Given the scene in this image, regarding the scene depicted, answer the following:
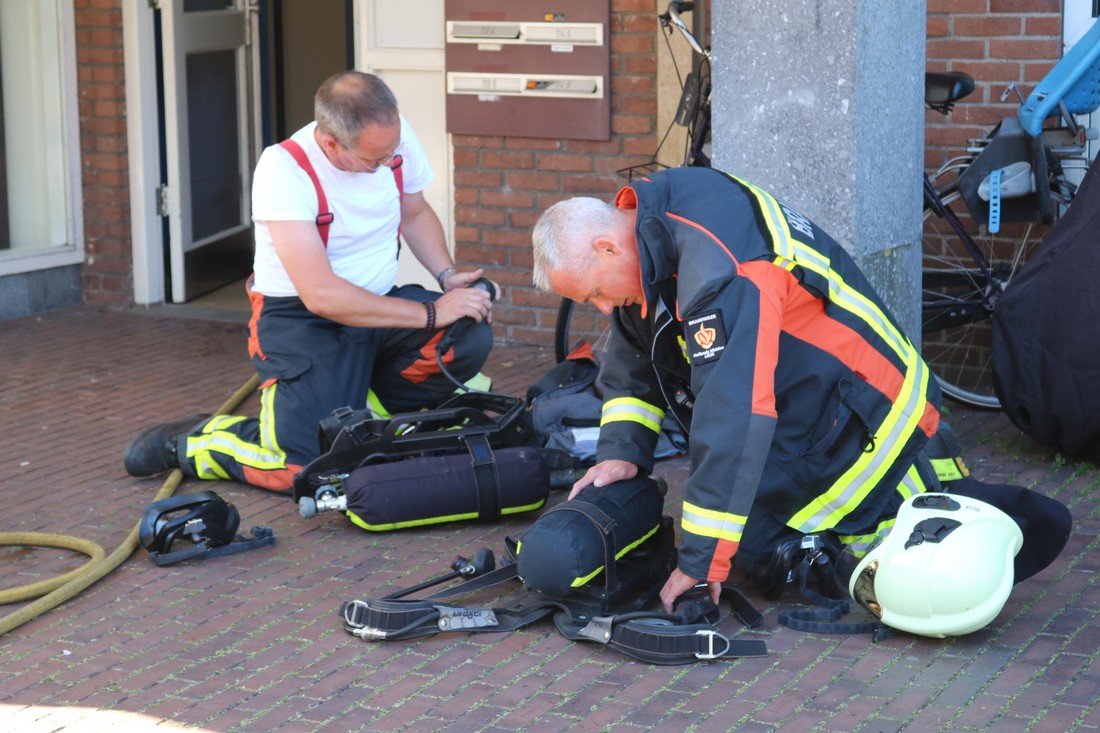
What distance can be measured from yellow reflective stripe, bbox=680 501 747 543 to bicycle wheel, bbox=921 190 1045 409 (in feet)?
8.89

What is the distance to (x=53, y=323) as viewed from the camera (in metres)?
8.72

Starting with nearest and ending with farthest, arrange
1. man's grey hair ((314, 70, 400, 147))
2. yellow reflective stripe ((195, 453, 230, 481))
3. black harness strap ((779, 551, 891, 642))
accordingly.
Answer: black harness strap ((779, 551, 891, 642)), man's grey hair ((314, 70, 400, 147)), yellow reflective stripe ((195, 453, 230, 481))

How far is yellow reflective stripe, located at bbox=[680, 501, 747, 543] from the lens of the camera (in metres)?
4.01

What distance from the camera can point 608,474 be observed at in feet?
15.0

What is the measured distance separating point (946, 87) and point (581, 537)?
303 cm

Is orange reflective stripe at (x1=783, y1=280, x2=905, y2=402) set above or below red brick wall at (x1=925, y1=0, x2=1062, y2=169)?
below

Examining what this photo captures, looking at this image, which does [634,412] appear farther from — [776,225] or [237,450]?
[237,450]

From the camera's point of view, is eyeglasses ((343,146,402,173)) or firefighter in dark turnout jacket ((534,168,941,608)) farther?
eyeglasses ((343,146,402,173))

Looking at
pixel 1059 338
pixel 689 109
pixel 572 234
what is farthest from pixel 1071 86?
pixel 572 234

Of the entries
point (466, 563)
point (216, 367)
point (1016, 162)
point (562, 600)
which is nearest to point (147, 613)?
point (466, 563)

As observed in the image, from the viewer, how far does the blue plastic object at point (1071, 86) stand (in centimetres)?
611

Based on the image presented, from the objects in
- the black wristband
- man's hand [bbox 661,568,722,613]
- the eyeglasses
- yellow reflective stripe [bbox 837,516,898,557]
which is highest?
the eyeglasses

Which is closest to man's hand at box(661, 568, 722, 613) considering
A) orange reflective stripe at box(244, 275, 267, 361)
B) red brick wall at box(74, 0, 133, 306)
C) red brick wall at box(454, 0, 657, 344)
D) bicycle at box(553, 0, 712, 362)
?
orange reflective stripe at box(244, 275, 267, 361)

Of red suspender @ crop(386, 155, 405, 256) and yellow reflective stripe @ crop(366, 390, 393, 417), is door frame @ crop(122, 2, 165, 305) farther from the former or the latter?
yellow reflective stripe @ crop(366, 390, 393, 417)
